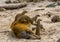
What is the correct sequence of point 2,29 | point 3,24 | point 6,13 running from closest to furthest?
point 2,29 < point 3,24 < point 6,13

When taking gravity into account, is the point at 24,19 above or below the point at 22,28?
above

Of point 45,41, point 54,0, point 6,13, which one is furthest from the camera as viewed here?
point 54,0

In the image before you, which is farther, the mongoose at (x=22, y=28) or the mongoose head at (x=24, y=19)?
the mongoose head at (x=24, y=19)

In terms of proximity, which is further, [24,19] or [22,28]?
[24,19]

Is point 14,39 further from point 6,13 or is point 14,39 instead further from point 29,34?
point 6,13

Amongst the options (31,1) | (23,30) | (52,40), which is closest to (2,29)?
(23,30)

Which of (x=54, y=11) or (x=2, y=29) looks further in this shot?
(x=54, y=11)

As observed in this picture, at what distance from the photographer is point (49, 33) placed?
5.64m

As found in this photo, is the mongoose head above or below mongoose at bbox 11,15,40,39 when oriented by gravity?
above

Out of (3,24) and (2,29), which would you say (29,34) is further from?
(3,24)

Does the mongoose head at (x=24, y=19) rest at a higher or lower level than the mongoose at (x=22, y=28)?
higher

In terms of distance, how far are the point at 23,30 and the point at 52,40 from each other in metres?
0.64

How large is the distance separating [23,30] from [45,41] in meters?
0.52

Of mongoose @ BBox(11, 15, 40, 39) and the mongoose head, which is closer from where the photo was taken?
mongoose @ BBox(11, 15, 40, 39)
